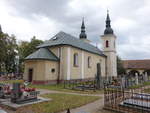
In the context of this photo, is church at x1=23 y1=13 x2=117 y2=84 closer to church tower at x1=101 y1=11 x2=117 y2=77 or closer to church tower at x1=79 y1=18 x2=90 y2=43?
church tower at x1=101 y1=11 x2=117 y2=77

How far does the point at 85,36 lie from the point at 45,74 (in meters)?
22.7

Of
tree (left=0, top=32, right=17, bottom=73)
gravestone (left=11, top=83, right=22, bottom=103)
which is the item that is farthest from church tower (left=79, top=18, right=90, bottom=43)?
gravestone (left=11, top=83, right=22, bottom=103)

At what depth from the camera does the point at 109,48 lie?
35.5 metres

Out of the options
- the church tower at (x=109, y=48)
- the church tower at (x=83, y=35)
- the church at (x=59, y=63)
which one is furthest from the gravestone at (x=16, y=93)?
the church tower at (x=83, y=35)

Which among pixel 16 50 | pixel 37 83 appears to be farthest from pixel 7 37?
pixel 37 83

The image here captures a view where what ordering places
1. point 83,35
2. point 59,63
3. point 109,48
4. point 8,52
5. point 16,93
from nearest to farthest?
point 16,93
point 59,63
point 8,52
point 109,48
point 83,35

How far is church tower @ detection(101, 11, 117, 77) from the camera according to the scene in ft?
116

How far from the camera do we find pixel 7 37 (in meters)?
33.5

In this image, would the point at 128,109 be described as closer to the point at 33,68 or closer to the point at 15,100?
the point at 15,100

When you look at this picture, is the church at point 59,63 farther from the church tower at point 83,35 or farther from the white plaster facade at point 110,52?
the church tower at point 83,35

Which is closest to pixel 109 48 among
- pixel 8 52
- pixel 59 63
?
pixel 59 63

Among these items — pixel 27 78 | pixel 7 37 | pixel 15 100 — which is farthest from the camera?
pixel 7 37

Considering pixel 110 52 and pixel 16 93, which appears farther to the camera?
pixel 110 52

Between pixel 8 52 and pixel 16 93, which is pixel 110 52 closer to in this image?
pixel 8 52
